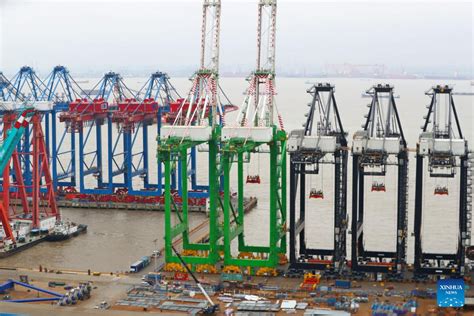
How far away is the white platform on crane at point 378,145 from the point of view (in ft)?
71.8

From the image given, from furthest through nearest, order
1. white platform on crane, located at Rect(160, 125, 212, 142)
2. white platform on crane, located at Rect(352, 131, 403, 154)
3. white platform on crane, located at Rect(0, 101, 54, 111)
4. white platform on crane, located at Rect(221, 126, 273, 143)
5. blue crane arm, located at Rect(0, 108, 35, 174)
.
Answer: white platform on crane, located at Rect(0, 101, 54, 111), blue crane arm, located at Rect(0, 108, 35, 174), white platform on crane, located at Rect(160, 125, 212, 142), white platform on crane, located at Rect(221, 126, 273, 143), white platform on crane, located at Rect(352, 131, 403, 154)

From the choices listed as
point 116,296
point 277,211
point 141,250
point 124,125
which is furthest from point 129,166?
point 116,296

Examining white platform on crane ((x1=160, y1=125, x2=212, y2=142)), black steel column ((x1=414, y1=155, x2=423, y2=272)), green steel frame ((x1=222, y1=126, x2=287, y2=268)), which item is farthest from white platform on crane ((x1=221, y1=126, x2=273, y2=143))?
black steel column ((x1=414, y1=155, x2=423, y2=272))

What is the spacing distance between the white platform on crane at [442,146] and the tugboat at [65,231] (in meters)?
11.5

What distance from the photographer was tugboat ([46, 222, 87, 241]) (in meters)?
27.1

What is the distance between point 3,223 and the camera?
2542 cm

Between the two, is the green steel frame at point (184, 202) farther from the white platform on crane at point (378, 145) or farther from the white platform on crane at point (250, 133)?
the white platform on crane at point (378, 145)

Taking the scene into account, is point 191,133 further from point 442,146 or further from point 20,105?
point 20,105

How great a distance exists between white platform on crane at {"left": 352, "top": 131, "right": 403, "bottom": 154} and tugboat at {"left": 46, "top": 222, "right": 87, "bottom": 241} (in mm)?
10082

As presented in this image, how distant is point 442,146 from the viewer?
2161 cm

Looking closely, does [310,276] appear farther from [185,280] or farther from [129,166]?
[129,166]

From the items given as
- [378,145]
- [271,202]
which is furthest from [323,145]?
[271,202]

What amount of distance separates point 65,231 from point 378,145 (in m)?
10.6

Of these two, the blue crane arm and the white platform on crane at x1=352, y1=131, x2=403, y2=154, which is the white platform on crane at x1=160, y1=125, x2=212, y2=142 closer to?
the white platform on crane at x1=352, y1=131, x2=403, y2=154
